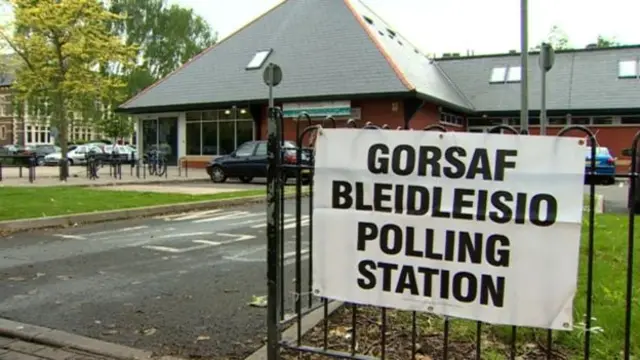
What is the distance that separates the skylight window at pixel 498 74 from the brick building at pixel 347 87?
0.09 metres

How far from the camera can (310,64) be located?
27.6 metres

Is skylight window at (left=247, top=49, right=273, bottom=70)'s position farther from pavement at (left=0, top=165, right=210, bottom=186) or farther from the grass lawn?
the grass lawn

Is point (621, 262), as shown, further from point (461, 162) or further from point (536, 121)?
point (536, 121)

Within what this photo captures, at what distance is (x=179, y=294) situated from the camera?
216 inches

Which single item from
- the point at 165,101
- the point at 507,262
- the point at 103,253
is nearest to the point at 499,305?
the point at 507,262

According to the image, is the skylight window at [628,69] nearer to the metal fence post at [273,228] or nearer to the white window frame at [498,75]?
the white window frame at [498,75]

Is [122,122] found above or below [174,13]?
below

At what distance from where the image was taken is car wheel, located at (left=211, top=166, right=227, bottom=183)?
22.0m

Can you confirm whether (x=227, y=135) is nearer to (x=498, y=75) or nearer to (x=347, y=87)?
(x=347, y=87)

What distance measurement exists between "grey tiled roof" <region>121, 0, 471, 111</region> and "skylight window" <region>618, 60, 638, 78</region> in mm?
8469

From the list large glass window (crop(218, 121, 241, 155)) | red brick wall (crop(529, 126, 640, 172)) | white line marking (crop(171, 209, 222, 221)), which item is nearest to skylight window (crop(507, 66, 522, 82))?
red brick wall (crop(529, 126, 640, 172))

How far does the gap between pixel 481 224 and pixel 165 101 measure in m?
28.9

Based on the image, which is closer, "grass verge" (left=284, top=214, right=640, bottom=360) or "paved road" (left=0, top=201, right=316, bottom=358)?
"grass verge" (left=284, top=214, right=640, bottom=360)

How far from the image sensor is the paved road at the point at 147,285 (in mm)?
4387
